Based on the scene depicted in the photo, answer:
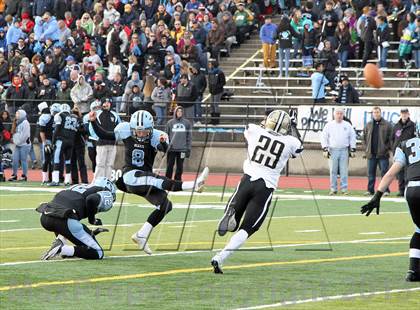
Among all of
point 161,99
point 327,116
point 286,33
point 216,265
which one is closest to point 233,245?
point 216,265

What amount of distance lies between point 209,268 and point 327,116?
1660cm

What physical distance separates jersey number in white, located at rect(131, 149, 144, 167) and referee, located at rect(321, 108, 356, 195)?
10.4 metres

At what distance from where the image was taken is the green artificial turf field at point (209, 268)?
10.4 meters

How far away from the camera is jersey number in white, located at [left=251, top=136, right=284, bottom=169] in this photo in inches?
495

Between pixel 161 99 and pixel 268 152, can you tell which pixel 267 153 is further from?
pixel 161 99

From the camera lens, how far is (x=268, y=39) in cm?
3241

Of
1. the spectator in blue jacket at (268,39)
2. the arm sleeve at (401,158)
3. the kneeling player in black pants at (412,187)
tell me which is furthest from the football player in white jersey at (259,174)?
the spectator in blue jacket at (268,39)

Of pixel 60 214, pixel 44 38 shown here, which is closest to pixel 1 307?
pixel 60 214

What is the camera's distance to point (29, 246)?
14.9 meters

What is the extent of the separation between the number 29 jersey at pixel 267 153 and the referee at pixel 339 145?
11681 millimetres

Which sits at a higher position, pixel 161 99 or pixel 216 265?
pixel 216 265

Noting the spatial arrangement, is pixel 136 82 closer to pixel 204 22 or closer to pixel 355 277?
pixel 204 22

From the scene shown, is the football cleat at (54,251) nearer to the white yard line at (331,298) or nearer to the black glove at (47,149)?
the white yard line at (331,298)

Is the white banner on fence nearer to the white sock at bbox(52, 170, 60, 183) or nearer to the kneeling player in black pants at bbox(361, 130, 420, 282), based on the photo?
the white sock at bbox(52, 170, 60, 183)
